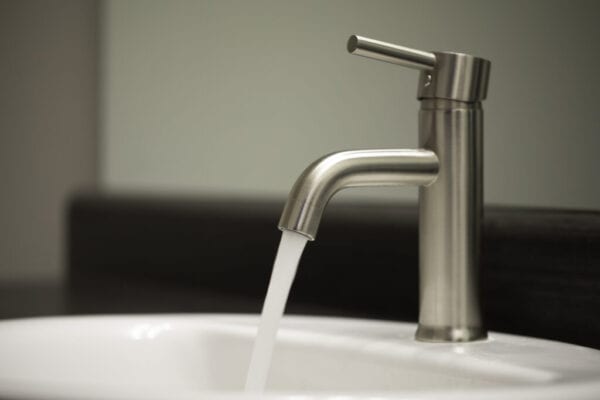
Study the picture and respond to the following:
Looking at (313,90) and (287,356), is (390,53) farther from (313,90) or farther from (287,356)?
(313,90)

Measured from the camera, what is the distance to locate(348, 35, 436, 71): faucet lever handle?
0.57 meters

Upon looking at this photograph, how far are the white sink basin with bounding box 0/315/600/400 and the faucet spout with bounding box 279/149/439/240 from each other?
0.10 meters

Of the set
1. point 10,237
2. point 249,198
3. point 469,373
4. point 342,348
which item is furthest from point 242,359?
point 10,237

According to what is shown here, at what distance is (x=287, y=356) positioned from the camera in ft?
2.21

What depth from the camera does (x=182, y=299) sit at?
98 centimetres

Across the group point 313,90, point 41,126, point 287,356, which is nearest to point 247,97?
point 313,90

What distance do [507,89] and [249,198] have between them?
0.35 metres

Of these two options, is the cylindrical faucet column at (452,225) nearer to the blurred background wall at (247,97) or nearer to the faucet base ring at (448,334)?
the faucet base ring at (448,334)

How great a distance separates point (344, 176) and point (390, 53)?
3.2 inches

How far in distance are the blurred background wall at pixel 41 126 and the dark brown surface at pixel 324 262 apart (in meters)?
0.35

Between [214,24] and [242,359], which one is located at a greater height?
[214,24]

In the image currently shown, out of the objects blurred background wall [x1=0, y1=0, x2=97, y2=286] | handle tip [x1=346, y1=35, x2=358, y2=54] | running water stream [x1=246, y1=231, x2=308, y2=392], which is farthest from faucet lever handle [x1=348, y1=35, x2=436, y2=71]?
blurred background wall [x1=0, y1=0, x2=97, y2=286]

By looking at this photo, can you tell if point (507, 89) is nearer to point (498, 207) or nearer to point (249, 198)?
point (498, 207)

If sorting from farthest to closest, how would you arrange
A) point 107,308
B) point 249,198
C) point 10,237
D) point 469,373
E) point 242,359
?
1. point 10,237
2. point 249,198
3. point 107,308
4. point 242,359
5. point 469,373
